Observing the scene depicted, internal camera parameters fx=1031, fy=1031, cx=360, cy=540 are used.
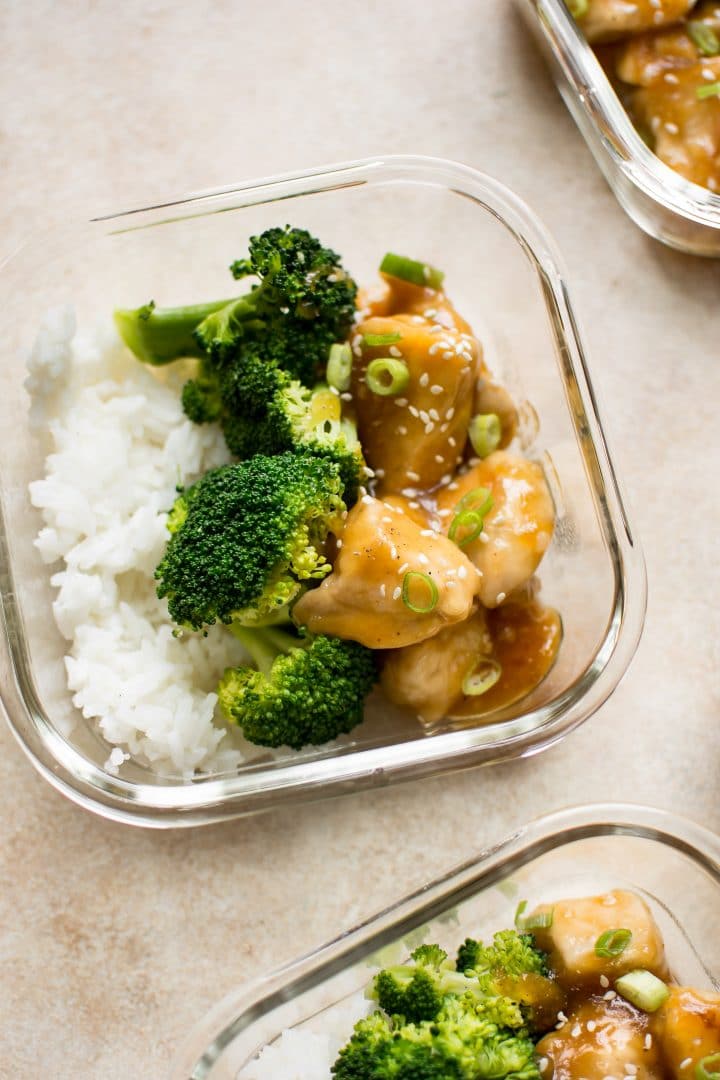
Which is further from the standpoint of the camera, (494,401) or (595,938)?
(494,401)

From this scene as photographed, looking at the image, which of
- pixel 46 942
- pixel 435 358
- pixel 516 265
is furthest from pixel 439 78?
pixel 46 942

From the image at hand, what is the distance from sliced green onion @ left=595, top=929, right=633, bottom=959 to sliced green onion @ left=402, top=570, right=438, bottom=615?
782 millimetres

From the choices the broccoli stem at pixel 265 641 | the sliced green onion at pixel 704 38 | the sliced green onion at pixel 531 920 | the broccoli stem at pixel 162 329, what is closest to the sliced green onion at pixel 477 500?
the broccoli stem at pixel 265 641

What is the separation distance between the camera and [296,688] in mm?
2230

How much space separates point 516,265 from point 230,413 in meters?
0.79

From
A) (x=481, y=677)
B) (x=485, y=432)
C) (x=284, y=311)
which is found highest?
(x=284, y=311)

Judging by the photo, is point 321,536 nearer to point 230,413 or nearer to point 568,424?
point 230,413

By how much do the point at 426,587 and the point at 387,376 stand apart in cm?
51

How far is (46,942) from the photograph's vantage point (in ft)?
8.28

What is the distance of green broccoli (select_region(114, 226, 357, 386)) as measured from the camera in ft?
7.61

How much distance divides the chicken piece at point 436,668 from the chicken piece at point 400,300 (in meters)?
0.73

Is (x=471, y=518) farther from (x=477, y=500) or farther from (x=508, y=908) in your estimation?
(x=508, y=908)

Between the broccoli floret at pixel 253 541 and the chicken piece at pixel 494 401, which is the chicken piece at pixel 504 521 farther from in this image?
the broccoli floret at pixel 253 541

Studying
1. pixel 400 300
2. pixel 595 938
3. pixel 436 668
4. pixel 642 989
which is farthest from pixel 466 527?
pixel 642 989
